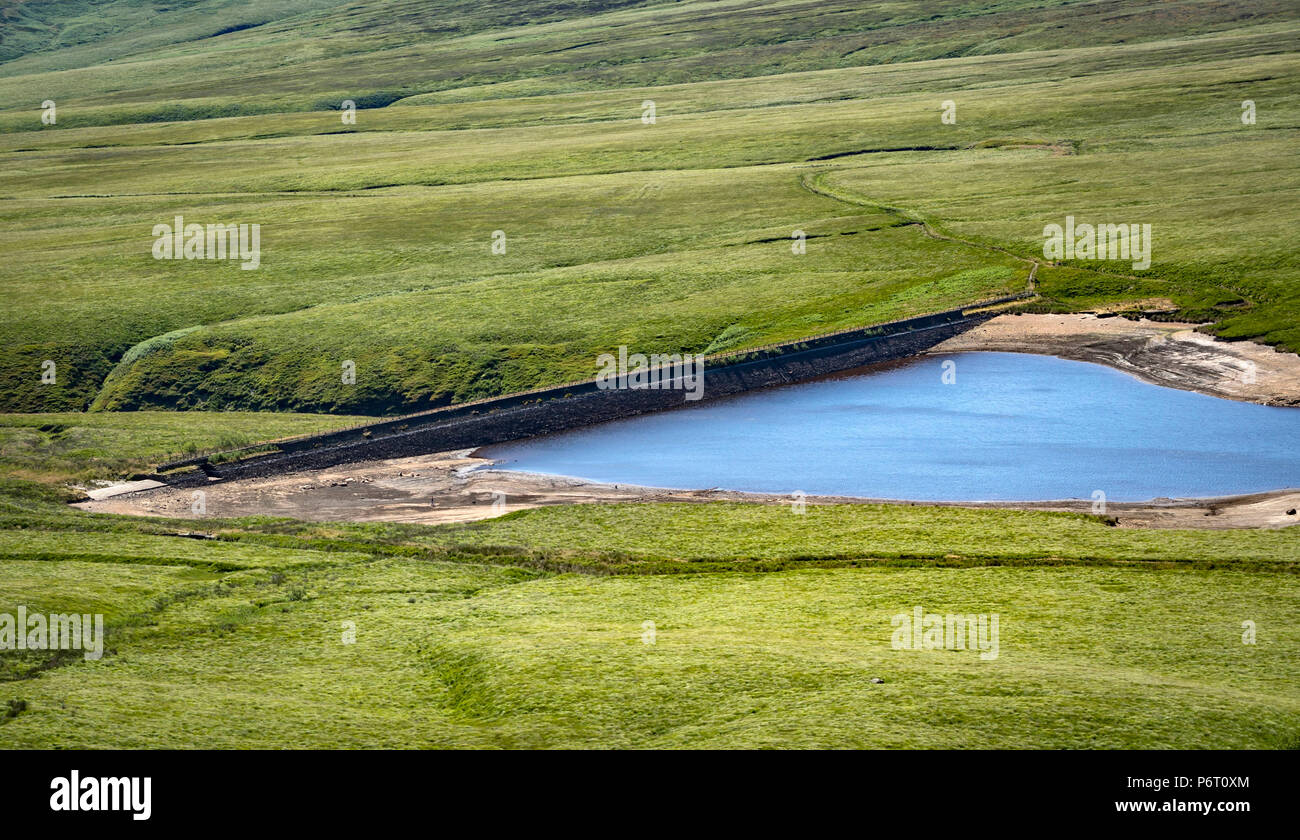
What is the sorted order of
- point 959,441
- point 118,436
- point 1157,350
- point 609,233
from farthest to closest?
point 609,233, point 1157,350, point 118,436, point 959,441

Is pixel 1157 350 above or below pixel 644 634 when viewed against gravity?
above

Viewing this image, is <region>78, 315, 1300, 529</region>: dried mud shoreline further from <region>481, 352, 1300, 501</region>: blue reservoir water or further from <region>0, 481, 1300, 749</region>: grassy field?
<region>0, 481, 1300, 749</region>: grassy field

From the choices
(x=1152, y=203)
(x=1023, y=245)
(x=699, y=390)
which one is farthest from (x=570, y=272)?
(x=1152, y=203)

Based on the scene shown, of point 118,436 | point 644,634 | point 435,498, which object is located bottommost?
point 644,634

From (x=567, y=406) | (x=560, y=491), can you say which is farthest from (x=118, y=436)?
(x=560, y=491)

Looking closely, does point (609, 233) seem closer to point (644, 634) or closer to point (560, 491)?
point (560, 491)

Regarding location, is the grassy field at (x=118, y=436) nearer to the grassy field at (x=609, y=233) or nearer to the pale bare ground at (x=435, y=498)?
the grassy field at (x=609, y=233)
